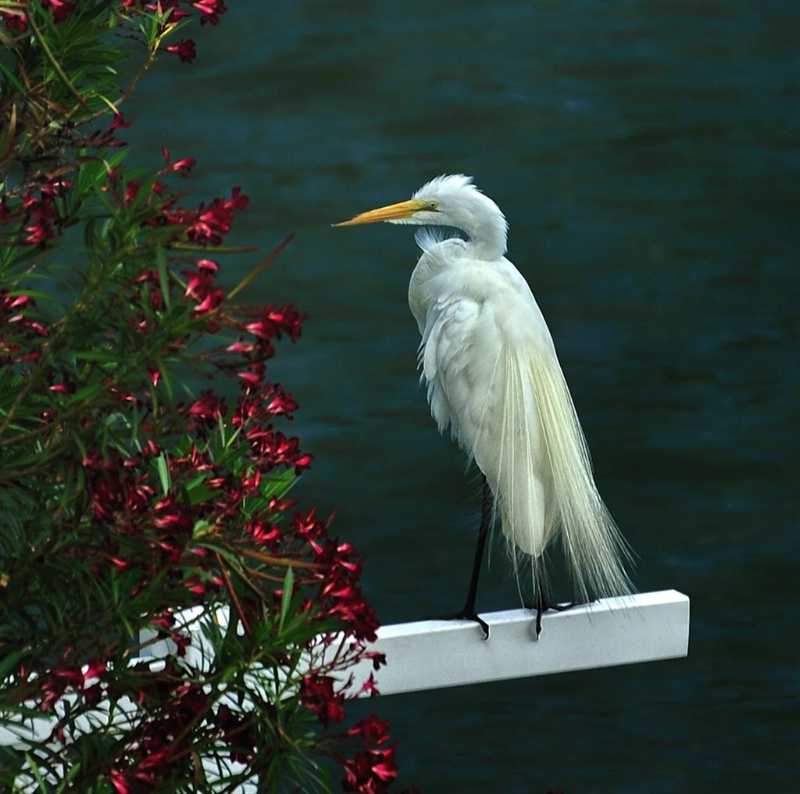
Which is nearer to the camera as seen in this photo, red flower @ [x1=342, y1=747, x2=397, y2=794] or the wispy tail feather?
red flower @ [x1=342, y1=747, x2=397, y2=794]

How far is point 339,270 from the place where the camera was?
2.21 metres

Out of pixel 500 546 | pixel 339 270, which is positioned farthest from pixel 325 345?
pixel 500 546

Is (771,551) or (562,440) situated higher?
(562,440)

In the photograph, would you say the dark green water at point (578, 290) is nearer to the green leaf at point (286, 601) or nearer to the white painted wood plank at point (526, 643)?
the white painted wood plank at point (526, 643)

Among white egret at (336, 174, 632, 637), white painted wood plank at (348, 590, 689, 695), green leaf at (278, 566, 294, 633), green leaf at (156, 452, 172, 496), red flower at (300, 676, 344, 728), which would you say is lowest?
white painted wood plank at (348, 590, 689, 695)

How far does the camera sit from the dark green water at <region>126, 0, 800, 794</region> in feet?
7.15

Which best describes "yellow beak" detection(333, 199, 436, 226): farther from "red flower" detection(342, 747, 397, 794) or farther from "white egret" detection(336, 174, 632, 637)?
"red flower" detection(342, 747, 397, 794)

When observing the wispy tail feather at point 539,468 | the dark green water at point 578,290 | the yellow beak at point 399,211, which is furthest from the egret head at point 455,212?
the dark green water at point 578,290

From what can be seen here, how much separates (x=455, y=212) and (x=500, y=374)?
22 centimetres

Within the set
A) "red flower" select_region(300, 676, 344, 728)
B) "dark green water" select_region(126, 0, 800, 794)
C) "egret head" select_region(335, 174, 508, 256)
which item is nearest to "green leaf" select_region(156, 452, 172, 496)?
"red flower" select_region(300, 676, 344, 728)

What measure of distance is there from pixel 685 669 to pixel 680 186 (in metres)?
0.88

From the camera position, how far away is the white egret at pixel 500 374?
1834 millimetres

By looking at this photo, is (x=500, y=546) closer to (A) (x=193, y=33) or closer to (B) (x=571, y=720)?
(B) (x=571, y=720)

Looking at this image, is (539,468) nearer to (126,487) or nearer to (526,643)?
(526,643)
